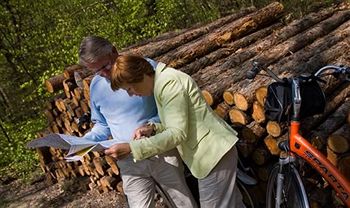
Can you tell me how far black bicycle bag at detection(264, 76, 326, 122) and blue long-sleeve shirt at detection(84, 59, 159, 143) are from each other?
977 millimetres

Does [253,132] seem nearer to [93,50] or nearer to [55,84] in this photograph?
[93,50]

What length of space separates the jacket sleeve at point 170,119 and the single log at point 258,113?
1421 mm

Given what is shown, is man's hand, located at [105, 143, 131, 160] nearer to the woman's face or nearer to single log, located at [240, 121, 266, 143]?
the woman's face

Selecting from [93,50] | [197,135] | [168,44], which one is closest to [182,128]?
[197,135]

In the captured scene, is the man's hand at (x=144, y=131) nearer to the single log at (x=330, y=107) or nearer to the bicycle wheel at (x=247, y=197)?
the bicycle wheel at (x=247, y=197)

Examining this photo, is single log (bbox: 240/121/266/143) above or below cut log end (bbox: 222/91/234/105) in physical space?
below

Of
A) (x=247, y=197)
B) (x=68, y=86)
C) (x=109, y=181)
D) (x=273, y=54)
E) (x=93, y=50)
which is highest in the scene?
(x=93, y=50)

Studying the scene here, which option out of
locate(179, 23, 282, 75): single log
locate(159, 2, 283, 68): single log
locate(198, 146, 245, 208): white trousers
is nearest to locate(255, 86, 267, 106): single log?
locate(198, 146, 245, 208): white trousers

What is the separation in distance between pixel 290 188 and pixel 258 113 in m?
0.88

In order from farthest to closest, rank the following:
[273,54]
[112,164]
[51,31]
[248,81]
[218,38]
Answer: [51,31], [218,38], [273,54], [112,164], [248,81]

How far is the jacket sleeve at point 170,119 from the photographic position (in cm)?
282

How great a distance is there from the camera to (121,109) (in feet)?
11.5

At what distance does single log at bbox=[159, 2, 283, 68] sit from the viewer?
657 centimetres

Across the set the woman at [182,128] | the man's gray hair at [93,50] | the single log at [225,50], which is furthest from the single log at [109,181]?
the man's gray hair at [93,50]
